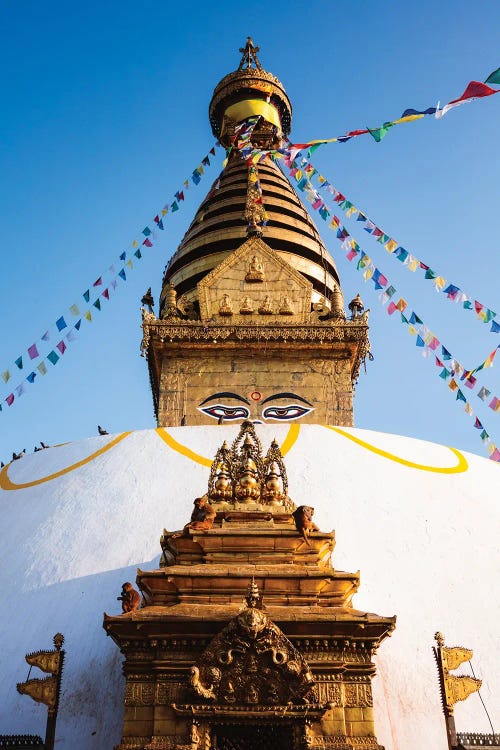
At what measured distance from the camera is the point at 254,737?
5.09 metres

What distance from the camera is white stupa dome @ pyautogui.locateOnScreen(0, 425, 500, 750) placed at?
6.47 m

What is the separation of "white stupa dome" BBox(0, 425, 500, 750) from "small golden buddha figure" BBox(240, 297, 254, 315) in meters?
4.48

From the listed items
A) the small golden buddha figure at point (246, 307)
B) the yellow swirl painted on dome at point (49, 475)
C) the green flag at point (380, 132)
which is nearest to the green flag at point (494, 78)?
the green flag at point (380, 132)

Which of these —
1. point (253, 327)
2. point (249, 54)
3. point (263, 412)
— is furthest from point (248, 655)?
point (249, 54)

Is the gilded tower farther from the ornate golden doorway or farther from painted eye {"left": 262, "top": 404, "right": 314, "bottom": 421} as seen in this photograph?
the ornate golden doorway

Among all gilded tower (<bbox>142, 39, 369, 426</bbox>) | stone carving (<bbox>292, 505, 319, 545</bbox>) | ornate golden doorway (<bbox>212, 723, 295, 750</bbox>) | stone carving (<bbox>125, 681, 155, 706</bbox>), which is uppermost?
gilded tower (<bbox>142, 39, 369, 426</bbox>)

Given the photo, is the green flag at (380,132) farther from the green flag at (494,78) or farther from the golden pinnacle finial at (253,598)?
the golden pinnacle finial at (253,598)

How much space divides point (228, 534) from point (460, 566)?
308 cm

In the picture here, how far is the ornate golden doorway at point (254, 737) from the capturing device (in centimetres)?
500

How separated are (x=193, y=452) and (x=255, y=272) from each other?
6.14 m

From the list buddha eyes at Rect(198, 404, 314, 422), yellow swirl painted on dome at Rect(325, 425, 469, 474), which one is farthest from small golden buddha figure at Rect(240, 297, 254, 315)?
yellow swirl painted on dome at Rect(325, 425, 469, 474)

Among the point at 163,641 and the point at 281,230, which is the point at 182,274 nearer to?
the point at 281,230

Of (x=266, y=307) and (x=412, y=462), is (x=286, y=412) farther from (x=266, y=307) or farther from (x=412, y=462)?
(x=412, y=462)

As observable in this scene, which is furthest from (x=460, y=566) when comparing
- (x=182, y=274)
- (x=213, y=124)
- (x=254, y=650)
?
(x=213, y=124)
